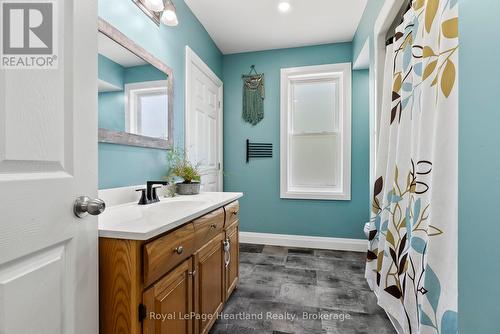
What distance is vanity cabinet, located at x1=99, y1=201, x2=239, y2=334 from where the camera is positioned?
33.1 inches

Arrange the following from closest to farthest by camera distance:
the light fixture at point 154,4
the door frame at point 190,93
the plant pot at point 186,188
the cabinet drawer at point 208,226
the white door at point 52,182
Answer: the white door at point 52,182 < the cabinet drawer at point 208,226 < the light fixture at point 154,4 < the plant pot at point 186,188 < the door frame at point 190,93

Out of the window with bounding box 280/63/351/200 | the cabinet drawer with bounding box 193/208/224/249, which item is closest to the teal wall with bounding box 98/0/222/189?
the cabinet drawer with bounding box 193/208/224/249

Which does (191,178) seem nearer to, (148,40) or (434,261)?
A: (148,40)

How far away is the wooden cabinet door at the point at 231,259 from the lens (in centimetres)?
175

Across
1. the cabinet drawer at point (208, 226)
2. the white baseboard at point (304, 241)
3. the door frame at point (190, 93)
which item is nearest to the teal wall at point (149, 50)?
the door frame at point (190, 93)

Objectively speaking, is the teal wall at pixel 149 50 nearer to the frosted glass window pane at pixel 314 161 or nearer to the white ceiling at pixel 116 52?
the white ceiling at pixel 116 52

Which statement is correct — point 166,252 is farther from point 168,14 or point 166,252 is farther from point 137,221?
point 168,14

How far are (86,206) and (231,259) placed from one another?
4.44 feet

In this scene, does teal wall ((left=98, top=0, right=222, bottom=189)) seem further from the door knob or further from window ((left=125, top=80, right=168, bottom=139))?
the door knob

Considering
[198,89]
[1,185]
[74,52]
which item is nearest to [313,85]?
[198,89]

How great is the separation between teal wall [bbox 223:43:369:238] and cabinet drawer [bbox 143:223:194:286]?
7.02 ft

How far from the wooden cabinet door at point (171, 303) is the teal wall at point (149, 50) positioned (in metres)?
0.70

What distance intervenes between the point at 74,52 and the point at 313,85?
9.64 feet

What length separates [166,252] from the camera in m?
0.98
